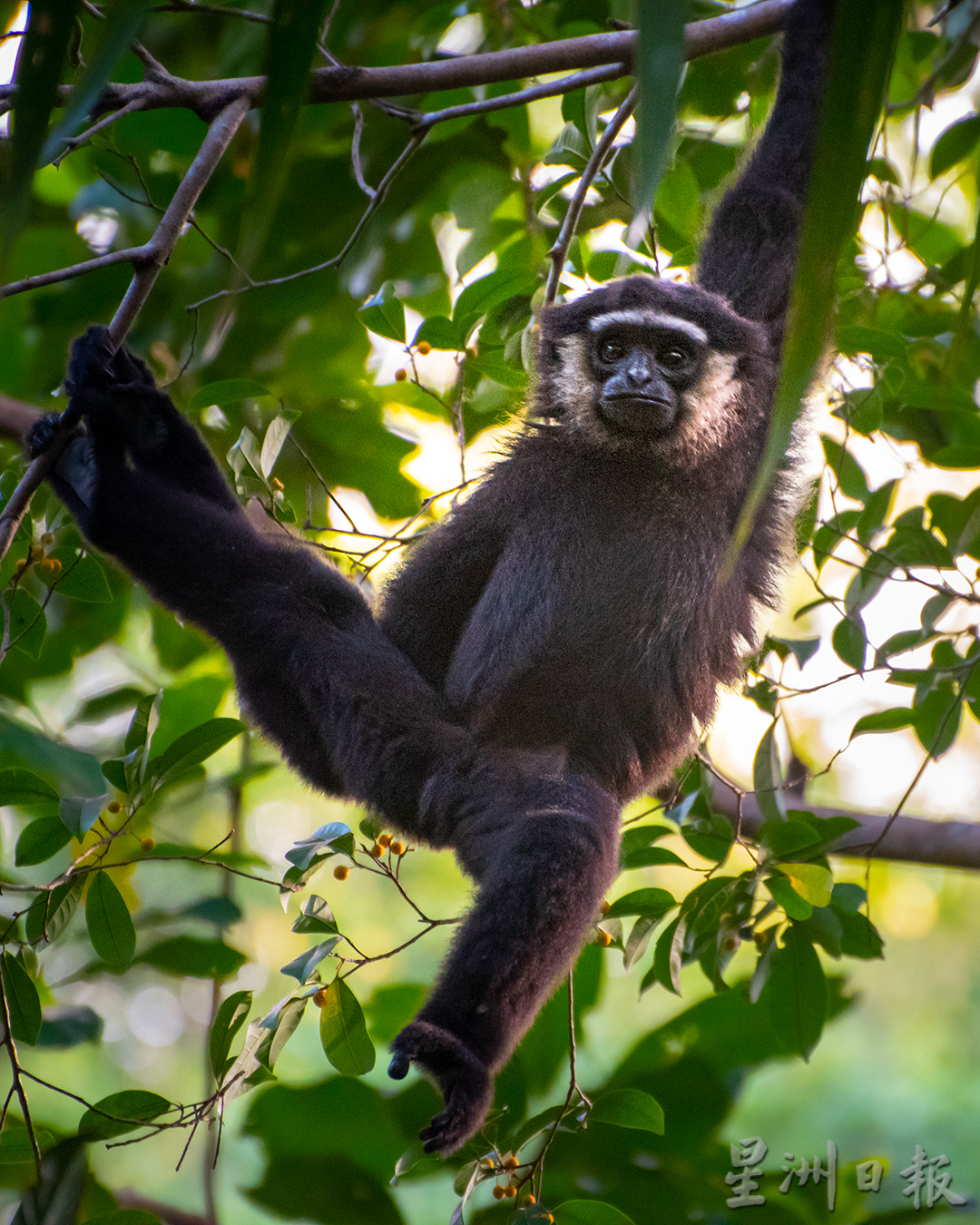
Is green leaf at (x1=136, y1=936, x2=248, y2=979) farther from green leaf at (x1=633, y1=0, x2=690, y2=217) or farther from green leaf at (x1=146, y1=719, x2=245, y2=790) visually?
green leaf at (x1=633, y1=0, x2=690, y2=217)

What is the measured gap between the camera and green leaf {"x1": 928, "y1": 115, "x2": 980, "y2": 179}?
3.15 metres

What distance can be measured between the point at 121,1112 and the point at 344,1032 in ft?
1.78

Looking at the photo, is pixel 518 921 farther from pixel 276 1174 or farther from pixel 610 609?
pixel 276 1174

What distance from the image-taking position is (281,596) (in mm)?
2928

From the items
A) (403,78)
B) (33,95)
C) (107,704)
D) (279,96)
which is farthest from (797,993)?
(33,95)

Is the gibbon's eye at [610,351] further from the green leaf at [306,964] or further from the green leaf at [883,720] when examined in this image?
the green leaf at [306,964]

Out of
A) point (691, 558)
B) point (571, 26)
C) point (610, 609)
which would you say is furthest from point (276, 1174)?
point (571, 26)

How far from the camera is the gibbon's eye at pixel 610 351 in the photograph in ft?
10.6

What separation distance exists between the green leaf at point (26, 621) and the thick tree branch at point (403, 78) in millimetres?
1233

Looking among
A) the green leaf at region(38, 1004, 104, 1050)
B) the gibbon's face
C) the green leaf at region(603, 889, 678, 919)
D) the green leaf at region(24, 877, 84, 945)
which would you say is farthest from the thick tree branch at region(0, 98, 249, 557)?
the green leaf at region(603, 889, 678, 919)

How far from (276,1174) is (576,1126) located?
45.7 inches

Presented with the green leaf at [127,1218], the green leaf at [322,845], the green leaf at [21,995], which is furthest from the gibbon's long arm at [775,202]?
the green leaf at [127,1218]

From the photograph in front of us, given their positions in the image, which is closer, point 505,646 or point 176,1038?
point 505,646

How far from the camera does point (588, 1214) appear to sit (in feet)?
7.97
